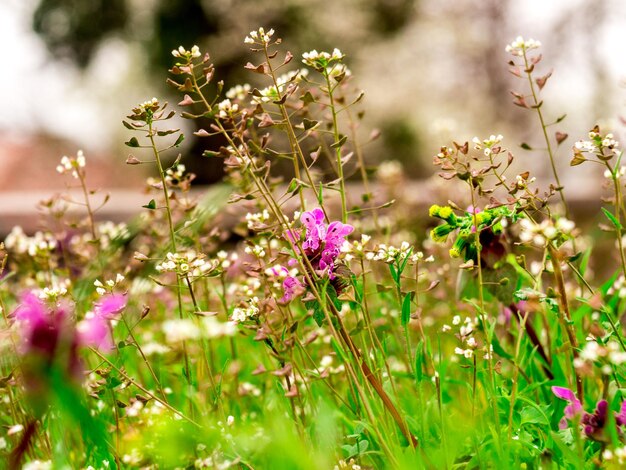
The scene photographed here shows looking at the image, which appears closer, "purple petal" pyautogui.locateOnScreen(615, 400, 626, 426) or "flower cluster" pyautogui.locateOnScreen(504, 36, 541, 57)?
"purple petal" pyautogui.locateOnScreen(615, 400, 626, 426)

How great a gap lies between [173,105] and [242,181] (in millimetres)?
7086

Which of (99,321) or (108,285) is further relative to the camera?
(108,285)

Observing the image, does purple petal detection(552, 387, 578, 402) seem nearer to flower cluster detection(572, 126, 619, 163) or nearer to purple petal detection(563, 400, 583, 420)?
purple petal detection(563, 400, 583, 420)

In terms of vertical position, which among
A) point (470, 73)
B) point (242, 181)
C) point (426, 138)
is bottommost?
point (426, 138)

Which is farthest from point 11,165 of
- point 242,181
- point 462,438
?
point 462,438

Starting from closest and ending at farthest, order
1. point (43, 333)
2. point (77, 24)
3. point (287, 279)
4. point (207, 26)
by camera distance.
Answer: point (43, 333) < point (287, 279) < point (207, 26) < point (77, 24)

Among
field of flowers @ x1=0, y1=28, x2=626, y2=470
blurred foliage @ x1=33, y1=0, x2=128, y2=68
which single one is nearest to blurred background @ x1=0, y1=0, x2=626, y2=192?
blurred foliage @ x1=33, y1=0, x2=128, y2=68

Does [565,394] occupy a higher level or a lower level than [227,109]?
lower

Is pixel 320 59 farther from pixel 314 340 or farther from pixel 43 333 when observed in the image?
pixel 43 333

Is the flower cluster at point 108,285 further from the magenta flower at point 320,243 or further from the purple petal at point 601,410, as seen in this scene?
the purple petal at point 601,410

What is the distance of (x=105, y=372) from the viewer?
1368 millimetres

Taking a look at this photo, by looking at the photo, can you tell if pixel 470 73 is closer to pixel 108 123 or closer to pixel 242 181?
pixel 108 123

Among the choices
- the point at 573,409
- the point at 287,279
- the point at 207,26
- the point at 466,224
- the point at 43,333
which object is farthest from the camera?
the point at 207,26

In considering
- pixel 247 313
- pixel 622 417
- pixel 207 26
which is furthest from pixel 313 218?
pixel 207 26
